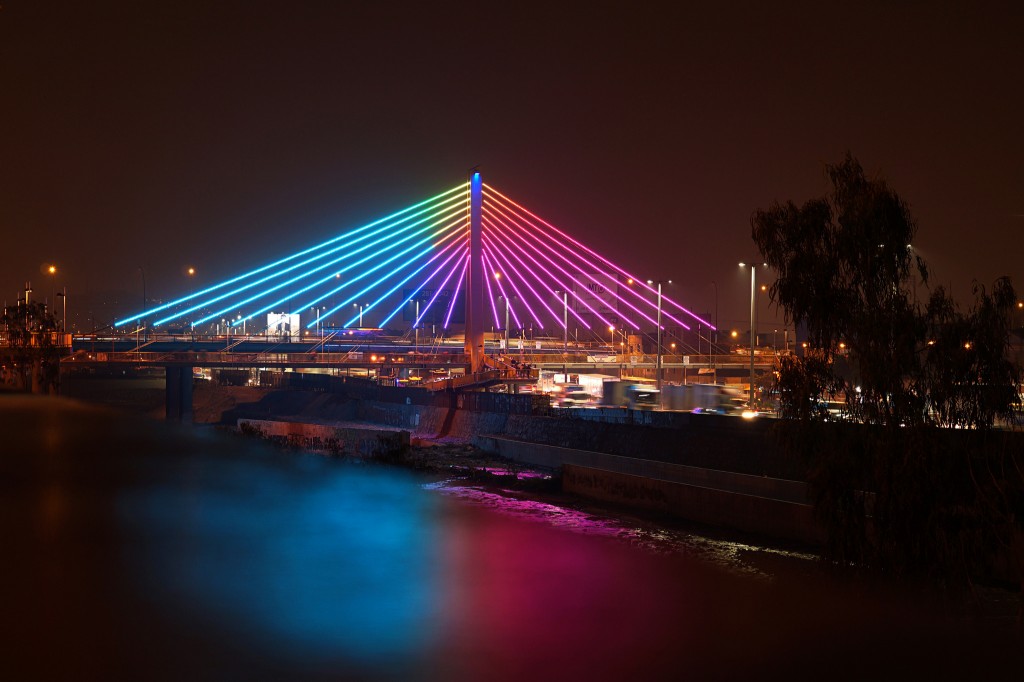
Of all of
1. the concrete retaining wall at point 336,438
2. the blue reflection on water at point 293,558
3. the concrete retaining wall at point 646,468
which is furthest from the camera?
the concrete retaining wall at point 336,438

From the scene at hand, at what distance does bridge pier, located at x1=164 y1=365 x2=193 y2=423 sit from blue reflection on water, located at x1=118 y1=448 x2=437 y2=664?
71.0 ft

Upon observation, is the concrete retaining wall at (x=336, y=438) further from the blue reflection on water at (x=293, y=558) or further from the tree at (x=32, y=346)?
the tree at (x=32, y=346)

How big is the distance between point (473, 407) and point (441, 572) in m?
18.4

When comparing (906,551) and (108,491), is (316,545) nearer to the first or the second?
(108,491)

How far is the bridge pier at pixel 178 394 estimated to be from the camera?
45.8 meters

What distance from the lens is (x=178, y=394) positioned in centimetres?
4609

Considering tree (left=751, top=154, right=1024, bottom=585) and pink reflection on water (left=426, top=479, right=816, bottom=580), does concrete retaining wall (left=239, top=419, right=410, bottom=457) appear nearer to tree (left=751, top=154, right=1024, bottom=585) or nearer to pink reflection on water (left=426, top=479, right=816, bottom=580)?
pink reflection on water (left=426, top=479, right=816, bottom=580)

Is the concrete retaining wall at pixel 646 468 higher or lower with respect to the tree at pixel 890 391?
lower

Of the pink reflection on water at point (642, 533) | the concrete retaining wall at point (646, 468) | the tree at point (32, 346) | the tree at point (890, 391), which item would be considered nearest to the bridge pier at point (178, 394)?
the tree at point (32, 346)

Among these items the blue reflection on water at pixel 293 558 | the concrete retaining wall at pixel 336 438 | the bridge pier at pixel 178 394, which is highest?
the bridge pier at pixel 178 394

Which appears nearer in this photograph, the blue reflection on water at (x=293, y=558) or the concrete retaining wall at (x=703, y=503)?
the blue reflection on water at (x=293, y=558)

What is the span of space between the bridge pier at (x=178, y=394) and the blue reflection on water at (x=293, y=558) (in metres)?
21.6

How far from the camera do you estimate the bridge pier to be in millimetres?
45750

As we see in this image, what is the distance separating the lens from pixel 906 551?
33.0ft
